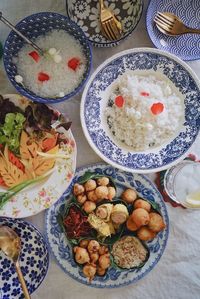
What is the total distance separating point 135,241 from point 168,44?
0.53m

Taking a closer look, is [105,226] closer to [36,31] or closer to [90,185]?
[90,185]

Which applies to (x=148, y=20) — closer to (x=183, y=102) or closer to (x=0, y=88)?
(x=183, y=102)

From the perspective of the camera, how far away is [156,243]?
4.04ft

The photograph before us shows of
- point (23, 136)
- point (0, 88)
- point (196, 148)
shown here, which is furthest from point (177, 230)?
point (0, 88)

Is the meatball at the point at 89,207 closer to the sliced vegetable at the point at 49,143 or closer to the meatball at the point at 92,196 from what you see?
the meatball at the point at 92,196

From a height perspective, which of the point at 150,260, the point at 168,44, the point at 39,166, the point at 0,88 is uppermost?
the point at 168,44

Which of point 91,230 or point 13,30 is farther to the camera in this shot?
point 91,230

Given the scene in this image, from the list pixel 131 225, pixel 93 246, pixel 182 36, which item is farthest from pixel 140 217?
pixel 182 36

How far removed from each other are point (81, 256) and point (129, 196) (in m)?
0.20

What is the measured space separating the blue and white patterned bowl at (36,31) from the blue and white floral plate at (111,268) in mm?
232

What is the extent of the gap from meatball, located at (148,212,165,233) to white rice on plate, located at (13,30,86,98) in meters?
0.39

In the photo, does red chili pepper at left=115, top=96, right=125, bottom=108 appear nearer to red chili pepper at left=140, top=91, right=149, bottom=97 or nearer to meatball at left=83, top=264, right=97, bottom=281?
red chili pepper at left=140, top=91, right=149, bottom=97

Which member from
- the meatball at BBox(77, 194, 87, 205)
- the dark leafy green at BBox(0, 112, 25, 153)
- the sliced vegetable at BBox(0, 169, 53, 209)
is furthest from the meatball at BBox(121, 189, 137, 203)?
the dark leafy green at BBox(0, 112, 25, 153)

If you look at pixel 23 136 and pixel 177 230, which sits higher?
pixel 23 136
